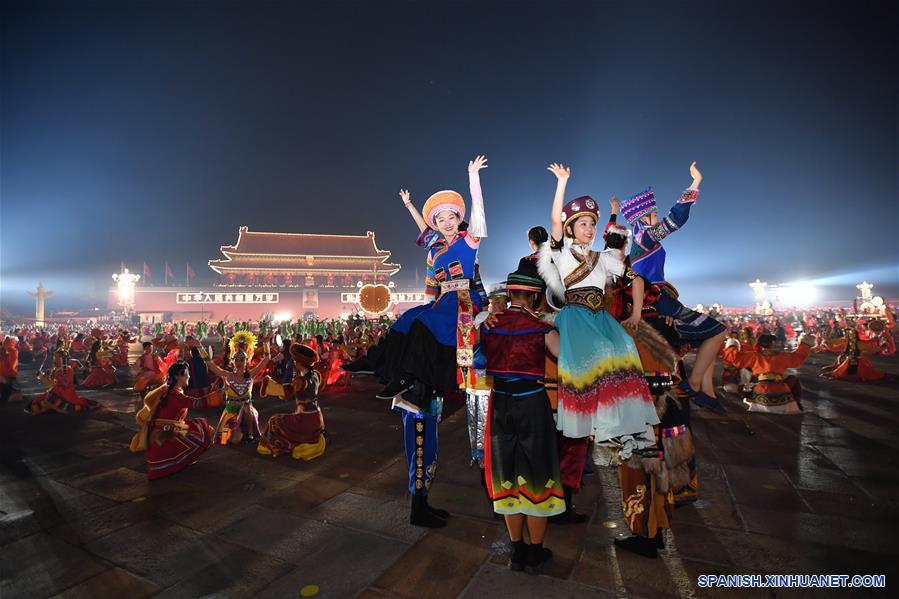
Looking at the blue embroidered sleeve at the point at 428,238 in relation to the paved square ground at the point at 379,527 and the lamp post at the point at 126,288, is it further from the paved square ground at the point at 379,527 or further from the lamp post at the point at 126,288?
the lamp post at the point at 126,288

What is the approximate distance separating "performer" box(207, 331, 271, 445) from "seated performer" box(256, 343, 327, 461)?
47 centimetres

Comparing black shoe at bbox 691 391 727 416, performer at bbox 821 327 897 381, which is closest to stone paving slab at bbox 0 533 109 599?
black shoe at bbox 691 391 727 416

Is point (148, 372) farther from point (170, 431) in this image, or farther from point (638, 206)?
point (638, 206)

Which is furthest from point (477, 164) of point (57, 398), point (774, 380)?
point (57, 398)

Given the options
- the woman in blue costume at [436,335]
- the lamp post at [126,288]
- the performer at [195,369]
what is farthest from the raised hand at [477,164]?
the lamp post at [126,288]

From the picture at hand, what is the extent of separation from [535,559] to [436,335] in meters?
1.57

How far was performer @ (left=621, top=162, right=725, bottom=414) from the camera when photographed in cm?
281

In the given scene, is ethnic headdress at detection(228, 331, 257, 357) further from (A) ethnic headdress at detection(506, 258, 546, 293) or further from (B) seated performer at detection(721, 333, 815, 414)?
(B) seated performer at detection(721, 333, 815, 414)

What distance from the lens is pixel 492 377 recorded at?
104 inches

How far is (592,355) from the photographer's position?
7.59 ft

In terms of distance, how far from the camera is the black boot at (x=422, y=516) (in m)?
3.20

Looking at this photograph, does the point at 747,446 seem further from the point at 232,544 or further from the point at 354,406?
the point at 354,406

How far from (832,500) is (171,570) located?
5234mm

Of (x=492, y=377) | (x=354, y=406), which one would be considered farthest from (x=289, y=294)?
(x=492, y=377)
